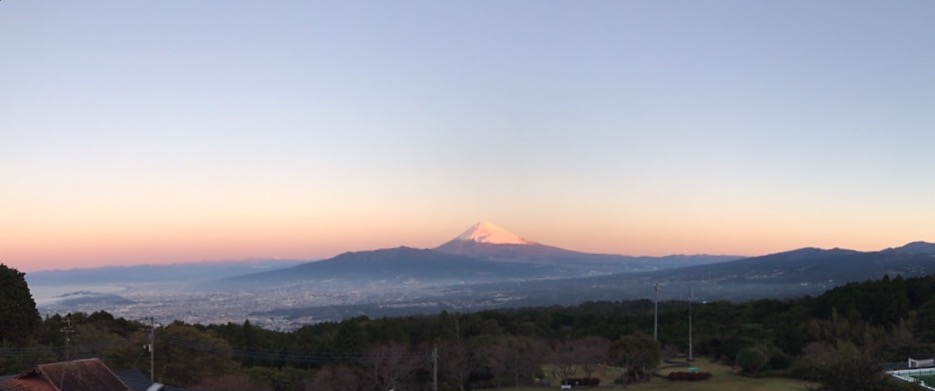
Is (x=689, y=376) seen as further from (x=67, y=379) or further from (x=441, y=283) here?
(x=441, y=283)

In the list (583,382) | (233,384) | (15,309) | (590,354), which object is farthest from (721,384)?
(15,309)

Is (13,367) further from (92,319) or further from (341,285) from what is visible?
(341,285)

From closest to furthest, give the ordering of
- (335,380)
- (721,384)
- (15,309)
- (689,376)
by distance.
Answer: (721,384) → (15,309) → (335,380) → (689,376)

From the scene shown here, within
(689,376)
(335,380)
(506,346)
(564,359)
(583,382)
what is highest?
(506,346)

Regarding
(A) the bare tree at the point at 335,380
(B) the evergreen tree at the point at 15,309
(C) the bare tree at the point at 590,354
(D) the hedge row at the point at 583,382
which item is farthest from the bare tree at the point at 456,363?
(B) the evergreen tree at the point at 15,309

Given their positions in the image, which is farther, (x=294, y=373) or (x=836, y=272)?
(x=836, y=272)

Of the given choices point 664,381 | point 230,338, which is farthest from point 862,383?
point 230,338

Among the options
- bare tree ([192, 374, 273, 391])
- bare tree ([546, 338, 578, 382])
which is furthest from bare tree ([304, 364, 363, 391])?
bare tree ([546, 338, 578, 382])
